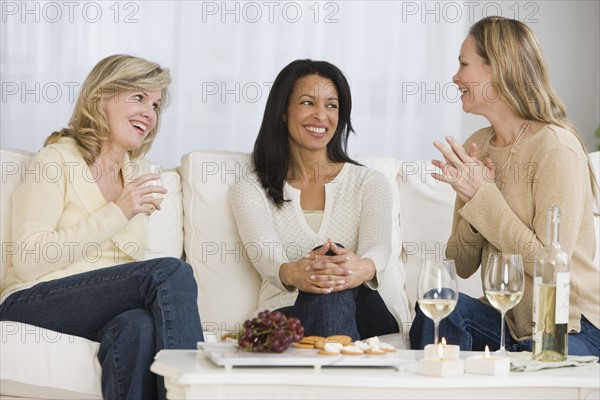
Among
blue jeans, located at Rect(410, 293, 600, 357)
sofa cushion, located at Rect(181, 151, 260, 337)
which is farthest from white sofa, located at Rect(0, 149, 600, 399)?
blue jeans, located at Rect(410, 293, 600, 357)

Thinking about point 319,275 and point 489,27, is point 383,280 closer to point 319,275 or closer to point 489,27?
point 319,275

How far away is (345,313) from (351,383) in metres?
0.72

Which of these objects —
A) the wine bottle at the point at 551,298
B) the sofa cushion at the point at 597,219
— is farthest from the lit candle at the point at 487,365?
the sofa cushion at the point at 597,219

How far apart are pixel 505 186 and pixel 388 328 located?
0.53 metres

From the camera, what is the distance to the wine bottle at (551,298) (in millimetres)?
1803

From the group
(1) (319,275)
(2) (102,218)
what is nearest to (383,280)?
(1) (319,275)

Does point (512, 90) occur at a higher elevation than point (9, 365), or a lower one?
higher

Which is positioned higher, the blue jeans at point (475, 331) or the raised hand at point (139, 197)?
the raised hand at point (139, 197)

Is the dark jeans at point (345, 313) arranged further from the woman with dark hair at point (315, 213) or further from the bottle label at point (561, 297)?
the bottle label at point (561, 297)

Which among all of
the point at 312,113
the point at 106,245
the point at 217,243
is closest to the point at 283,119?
the point at 312,113

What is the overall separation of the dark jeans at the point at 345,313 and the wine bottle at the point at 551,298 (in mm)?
630

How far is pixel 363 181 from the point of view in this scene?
2850 millimetres

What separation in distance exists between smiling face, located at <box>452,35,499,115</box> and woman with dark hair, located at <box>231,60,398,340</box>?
1.45 feet

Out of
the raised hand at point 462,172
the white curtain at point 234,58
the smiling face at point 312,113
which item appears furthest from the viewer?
the white curtain at point 234,58
